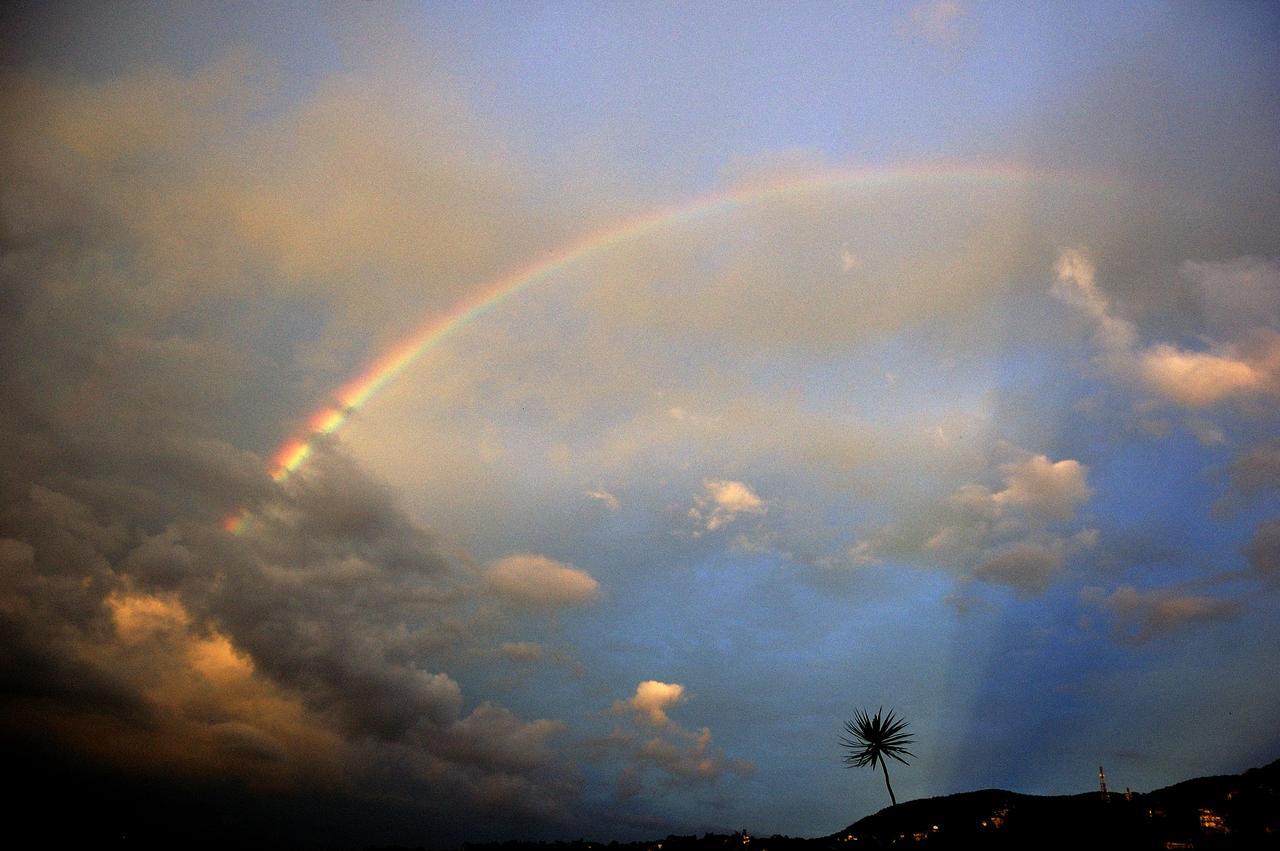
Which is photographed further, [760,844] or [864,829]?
[864,829]

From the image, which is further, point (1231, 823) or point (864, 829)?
point (864, 829)

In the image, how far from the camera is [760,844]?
49.2 metres

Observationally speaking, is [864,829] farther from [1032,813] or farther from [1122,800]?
[1122,800]

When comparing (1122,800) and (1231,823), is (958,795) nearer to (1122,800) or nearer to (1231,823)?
(1122,800)

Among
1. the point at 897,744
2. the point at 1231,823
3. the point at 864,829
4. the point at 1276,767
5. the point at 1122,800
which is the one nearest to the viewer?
the point at 1231,823

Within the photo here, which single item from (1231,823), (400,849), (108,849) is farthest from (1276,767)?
(108,849)

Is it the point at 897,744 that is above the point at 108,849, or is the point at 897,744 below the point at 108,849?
above

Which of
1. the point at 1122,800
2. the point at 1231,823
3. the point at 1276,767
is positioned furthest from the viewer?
the point at 1122,800

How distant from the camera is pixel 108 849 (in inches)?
1882

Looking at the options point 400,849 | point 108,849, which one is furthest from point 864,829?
point 108,849

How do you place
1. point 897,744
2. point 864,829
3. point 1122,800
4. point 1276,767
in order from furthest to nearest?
1. point 897,744
2. point 864,829
3. point 1122,800
4. point 1276,767

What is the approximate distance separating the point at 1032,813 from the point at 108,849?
58.6m

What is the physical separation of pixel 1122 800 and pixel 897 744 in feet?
79.7

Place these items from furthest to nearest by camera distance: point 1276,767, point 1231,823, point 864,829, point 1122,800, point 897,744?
point 897,744 < point 864,829 < point 1122,800 < point 1276,767 < point 1231,823
